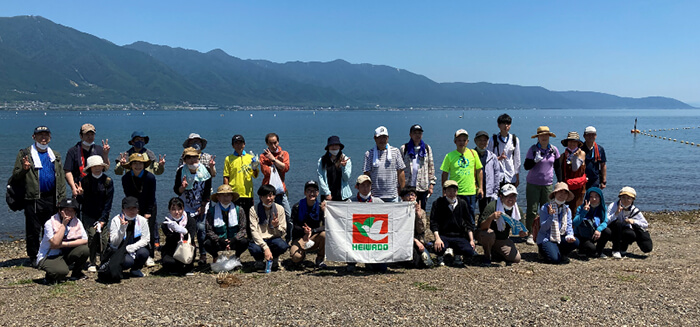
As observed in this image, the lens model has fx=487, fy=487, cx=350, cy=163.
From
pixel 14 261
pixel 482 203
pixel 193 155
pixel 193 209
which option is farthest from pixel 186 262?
pixel 482 203

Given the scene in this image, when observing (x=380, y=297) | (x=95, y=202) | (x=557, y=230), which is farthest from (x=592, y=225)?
(x=95, y=202)

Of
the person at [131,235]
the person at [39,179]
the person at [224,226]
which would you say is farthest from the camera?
the person at [39,179]

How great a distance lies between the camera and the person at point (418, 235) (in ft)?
30.1

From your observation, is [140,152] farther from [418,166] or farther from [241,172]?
[418,166]

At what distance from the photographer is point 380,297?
7.59 meters

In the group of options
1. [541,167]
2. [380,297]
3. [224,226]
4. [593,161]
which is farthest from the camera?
[593,161]

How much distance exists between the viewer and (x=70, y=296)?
25.1 feet

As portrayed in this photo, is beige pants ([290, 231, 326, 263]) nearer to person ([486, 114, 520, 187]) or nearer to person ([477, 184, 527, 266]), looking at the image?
person ([477, 184, 527, 266])

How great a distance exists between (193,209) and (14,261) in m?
4.68

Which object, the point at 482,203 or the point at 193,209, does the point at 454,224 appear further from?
the point at 193,209

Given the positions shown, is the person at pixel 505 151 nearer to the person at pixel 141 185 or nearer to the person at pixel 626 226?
the person at pixel 626 226

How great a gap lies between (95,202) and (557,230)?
898cm

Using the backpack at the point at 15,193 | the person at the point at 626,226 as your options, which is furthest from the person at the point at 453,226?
the backpack at the point at 15,193

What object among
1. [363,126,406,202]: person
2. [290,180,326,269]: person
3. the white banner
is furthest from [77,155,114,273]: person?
[363,126,406,202]: person
